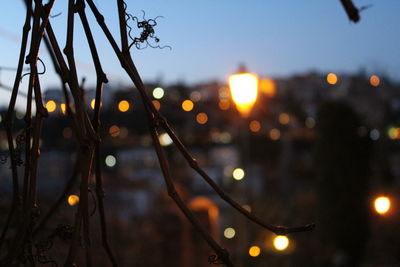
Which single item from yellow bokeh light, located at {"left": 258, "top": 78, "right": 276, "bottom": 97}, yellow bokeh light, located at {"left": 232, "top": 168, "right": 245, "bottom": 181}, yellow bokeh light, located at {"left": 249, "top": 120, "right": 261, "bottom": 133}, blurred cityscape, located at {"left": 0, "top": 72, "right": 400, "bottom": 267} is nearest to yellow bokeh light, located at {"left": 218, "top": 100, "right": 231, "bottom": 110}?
blurred cityscape, located at {"left": 0, "top": 72, "right": 400, "bottom": 267}

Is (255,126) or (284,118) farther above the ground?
(284,118)

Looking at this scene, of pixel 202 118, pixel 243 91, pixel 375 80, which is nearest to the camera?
pixel 243 91

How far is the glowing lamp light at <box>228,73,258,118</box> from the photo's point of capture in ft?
18.2

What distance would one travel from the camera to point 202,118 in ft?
65.6

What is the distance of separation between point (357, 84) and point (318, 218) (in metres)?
17.7

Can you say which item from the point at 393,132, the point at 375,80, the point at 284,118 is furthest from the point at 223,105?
the point at 284,118

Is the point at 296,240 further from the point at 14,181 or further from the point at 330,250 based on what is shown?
the point at 14,181

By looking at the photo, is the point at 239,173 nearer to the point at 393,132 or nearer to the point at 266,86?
the point at 266,86

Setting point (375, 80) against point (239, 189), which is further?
point (375, 80)

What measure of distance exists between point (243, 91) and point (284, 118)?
21879 mm

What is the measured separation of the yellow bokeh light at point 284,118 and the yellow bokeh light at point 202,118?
6.78m

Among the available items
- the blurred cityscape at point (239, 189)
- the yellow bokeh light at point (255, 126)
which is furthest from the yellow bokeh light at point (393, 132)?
the yellow bokeh light at point (255, 126)

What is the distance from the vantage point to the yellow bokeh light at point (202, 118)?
64.3ft

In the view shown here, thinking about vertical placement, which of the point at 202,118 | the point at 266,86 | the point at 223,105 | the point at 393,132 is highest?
the point at 266,86
